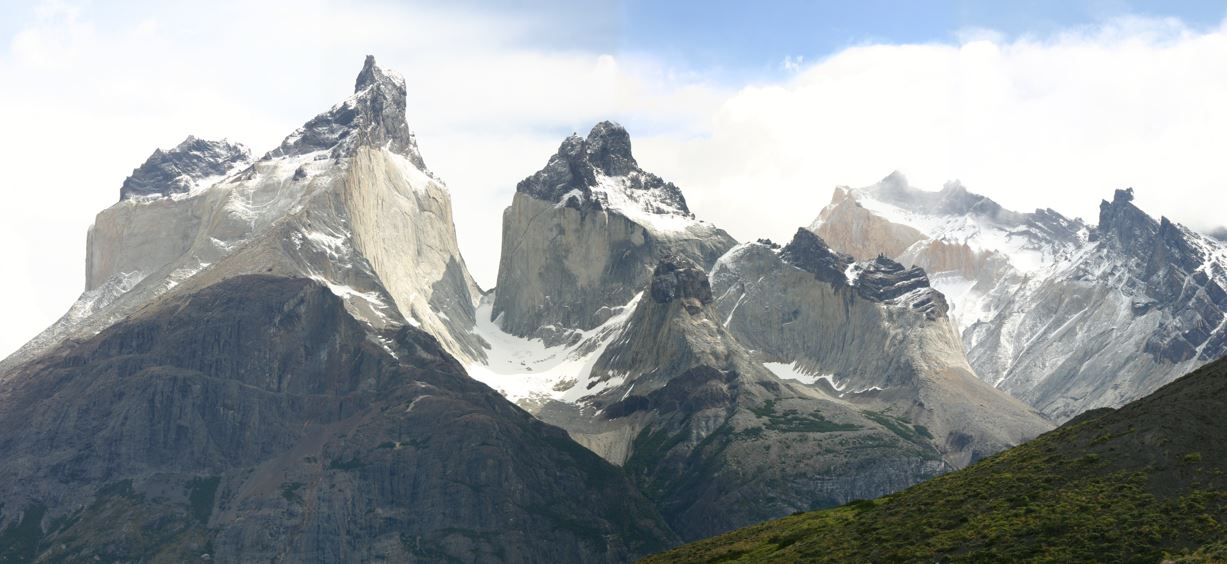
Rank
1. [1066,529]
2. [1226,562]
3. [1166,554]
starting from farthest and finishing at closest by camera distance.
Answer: [1066,529] → [1166,554] → [1226,562]

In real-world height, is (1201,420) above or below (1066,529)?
above

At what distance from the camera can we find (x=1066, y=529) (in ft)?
620

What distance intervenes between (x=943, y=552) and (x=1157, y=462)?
991 inches

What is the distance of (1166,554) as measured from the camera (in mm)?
176750

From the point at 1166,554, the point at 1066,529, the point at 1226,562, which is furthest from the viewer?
the point at 1066,529

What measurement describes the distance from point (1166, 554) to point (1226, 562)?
14.8 metres

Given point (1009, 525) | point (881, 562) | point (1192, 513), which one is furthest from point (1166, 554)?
point (881, 562)

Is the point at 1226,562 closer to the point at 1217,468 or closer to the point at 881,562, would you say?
the point at 1217,468

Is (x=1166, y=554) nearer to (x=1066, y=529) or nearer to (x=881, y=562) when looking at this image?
(x=1066, y=529)

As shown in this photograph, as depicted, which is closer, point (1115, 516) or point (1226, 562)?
point (1226, 562)

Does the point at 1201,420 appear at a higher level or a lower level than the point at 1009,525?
higher

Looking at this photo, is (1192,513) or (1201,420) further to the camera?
(1201,420)

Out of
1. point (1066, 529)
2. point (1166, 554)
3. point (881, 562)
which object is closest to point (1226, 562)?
point (1166, 554)

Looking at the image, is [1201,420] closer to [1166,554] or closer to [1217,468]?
[1217,468]
